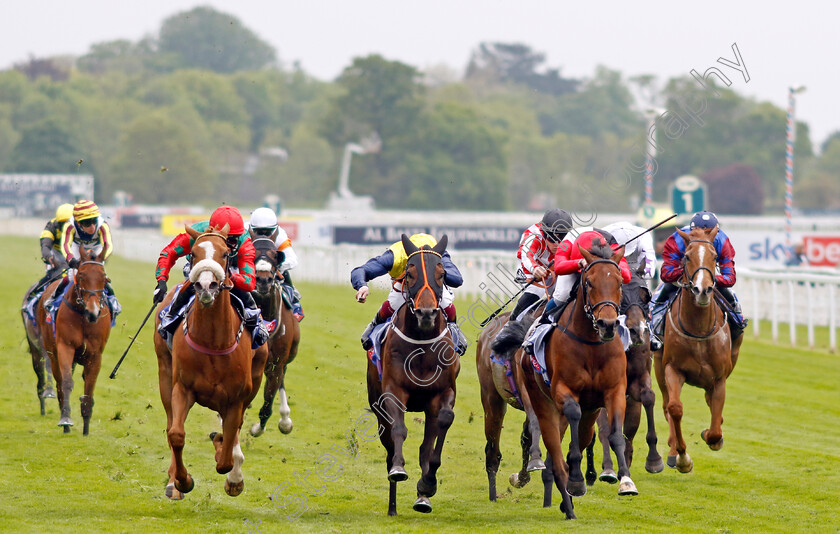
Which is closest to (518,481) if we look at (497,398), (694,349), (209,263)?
(497,398)

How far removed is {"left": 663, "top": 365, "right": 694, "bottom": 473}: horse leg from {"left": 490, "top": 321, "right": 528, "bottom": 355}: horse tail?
5.11 ft

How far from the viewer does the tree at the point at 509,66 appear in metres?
A: 135

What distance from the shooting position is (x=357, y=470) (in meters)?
9.56

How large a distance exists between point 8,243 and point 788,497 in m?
39.2

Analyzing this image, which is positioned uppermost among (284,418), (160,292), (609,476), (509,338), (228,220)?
(228,220)

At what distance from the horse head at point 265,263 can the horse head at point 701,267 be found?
10.6ft

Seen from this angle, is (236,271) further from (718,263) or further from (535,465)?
(718,263)

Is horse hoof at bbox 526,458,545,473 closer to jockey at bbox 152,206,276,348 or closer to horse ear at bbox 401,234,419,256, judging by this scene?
horse ear at bbox 401,234,419,256

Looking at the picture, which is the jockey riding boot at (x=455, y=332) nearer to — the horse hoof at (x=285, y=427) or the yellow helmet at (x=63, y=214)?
the horse hoof at (x=285, y=427)

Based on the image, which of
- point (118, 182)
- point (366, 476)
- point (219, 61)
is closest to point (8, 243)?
point (118, 182)

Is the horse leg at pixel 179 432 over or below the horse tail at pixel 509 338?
below

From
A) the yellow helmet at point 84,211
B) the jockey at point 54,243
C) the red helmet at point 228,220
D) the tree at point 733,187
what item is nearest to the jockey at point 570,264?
the red helmet at point 228,220

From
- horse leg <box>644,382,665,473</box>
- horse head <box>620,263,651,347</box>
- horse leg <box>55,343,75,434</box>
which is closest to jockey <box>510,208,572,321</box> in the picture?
horse head <box>620,263,651,347</box>

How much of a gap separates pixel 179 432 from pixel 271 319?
2.21 meters
